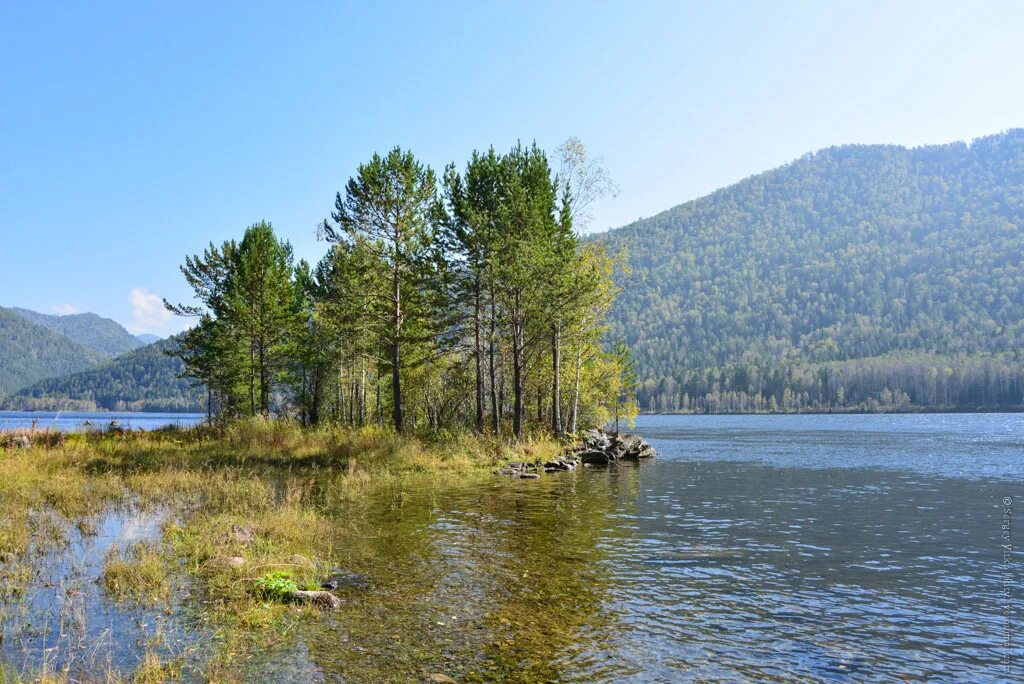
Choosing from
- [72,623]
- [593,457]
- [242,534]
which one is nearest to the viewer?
[72,623]

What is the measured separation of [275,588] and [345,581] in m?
1.36

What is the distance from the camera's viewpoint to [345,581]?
10609 mm

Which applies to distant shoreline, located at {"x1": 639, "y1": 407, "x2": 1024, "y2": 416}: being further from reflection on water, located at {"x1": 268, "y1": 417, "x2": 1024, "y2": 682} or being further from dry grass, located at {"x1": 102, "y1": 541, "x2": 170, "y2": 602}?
dry grass, located at {"x1": 102, "y1": 541, "x2": 170, "y2": 602}

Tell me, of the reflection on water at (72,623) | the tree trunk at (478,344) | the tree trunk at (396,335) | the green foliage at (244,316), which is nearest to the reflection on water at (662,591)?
the reflection on water at (72,623)

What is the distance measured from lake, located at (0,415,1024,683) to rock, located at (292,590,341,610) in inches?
7.6

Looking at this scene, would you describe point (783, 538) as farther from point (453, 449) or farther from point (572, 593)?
point (453, 449)

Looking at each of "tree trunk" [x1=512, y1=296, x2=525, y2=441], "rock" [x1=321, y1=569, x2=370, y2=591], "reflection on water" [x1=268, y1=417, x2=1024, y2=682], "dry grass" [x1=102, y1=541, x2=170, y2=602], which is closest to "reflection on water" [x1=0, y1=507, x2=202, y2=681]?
"dry grass" [x1=102, y1=541, x2=170, y2=602]

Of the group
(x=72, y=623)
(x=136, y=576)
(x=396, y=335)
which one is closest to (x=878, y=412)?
(x=396, y=335)

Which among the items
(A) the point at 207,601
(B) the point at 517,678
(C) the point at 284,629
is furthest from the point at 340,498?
(B) the point at 517,678

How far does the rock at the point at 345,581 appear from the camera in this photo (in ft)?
33.6

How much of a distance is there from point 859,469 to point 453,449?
2266 centimetres

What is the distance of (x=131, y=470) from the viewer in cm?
2361

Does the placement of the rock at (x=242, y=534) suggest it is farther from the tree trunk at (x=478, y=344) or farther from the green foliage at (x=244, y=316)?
the green foliage at (x=244, y=316)

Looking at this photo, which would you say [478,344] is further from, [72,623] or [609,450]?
[72,623]
